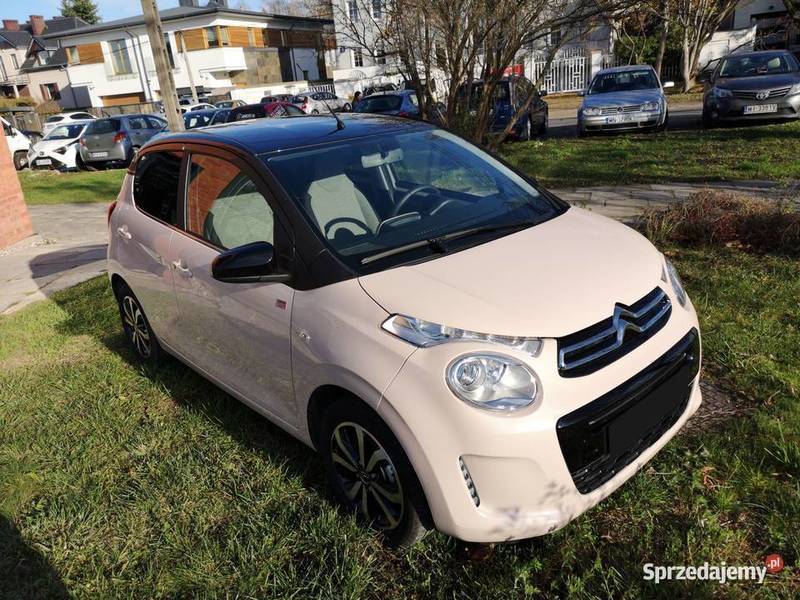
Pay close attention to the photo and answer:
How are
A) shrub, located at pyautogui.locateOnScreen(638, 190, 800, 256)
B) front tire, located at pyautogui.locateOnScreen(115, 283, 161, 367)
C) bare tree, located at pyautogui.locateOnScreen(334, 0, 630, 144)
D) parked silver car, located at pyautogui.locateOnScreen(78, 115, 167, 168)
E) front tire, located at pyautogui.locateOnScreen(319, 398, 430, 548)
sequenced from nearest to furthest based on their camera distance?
front tire, located at pyautogui.locateOnScreen(319, 398, 430, 548)
front tire, located at pyautogui.locateOnScreen(115, 283, 161, 367)
shrub, located at pyautogui.locateOnScreen(638, 190, 800, 256)
bare tree, located at pyautogui.locateOnScreen(334, 0, 630, 144)
parked silver car, located at pyautogui.locateOnScreen(78, 115, 167, 168)

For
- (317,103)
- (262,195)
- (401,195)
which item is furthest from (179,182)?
(317,103)

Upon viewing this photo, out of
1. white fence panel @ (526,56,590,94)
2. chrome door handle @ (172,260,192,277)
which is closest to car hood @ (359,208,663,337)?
chrome door handle @ (172,260,192,277)

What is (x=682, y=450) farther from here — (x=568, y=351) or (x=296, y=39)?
(x=296, y=39)

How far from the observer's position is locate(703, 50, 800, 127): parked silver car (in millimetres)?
12031

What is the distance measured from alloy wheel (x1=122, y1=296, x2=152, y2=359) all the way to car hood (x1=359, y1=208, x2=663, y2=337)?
104 inches

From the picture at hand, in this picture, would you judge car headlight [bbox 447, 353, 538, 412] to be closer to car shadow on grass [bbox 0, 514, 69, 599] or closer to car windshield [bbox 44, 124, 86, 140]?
car shadow on grass [bbox 0, 514, 69, 599]

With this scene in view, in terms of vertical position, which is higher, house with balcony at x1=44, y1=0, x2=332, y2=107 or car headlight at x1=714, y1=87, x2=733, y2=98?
house with balcony at x1=44, y1=0, x2=332, y2=107

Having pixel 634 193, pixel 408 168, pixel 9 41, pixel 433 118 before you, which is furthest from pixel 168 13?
pixel 408 168

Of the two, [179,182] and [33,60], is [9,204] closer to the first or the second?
[179,182]

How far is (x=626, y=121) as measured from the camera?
1316cm

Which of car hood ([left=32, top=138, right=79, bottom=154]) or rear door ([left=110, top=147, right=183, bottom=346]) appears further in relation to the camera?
car hood ([left=32, top=138, right=79, bottom=154])

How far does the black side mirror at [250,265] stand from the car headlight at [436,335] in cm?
67

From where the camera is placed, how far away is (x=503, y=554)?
254cm

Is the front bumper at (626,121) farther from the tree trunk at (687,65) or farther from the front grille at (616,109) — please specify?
the tree trunk at (687,65)
